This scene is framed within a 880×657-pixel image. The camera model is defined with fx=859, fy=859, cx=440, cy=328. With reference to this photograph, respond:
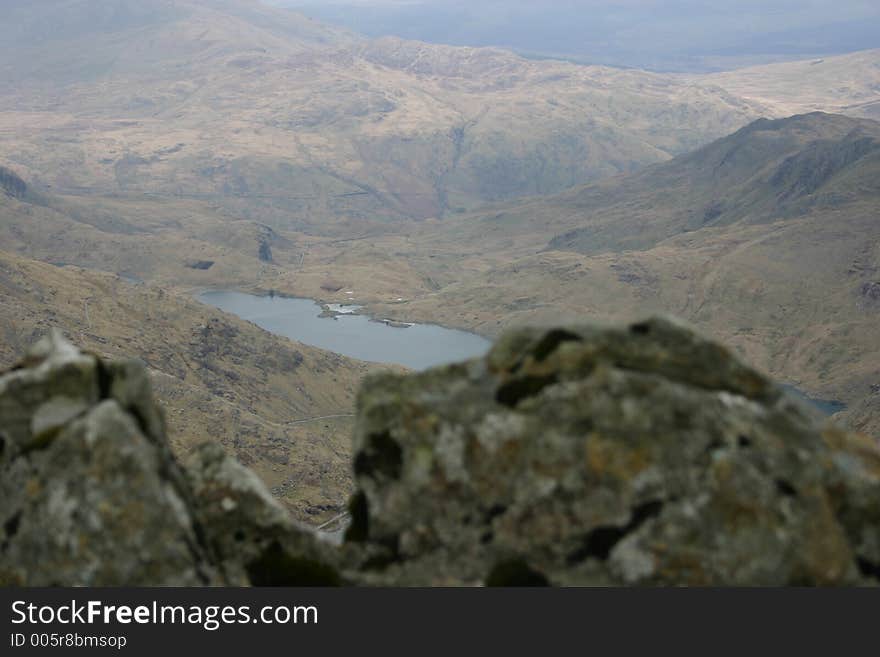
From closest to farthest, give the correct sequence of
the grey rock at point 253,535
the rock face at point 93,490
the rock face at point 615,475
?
the rock face at point 615,475, the rock face at point 93,490, the grey rock at point 253,535

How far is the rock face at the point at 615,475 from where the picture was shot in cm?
1409

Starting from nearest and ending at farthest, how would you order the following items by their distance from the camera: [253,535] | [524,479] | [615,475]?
[615,475], [524,479], [253,535]

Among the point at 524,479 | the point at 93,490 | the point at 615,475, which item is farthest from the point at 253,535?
the point at 615,475

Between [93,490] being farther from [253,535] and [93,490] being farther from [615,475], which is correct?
[615,475]

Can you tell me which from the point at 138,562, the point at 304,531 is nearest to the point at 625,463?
the point at 304,531

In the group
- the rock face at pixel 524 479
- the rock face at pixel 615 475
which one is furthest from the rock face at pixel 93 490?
the rock face at pixel 615 475

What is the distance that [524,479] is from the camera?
49.5 feet

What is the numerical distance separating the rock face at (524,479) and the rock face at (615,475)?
3 centimetres

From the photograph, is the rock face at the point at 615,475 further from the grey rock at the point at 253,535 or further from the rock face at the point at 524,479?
the grey rock at the point at 253,535

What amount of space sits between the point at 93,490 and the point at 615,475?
353 inches

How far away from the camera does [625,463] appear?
572 inches

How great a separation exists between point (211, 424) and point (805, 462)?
179112 millimetres

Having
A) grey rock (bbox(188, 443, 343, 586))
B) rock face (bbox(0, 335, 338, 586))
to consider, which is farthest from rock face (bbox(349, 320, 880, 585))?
rock face (bbox(0, 335, 338, 586))

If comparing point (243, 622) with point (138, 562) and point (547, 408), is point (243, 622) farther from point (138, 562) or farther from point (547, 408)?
point (547, 408)
